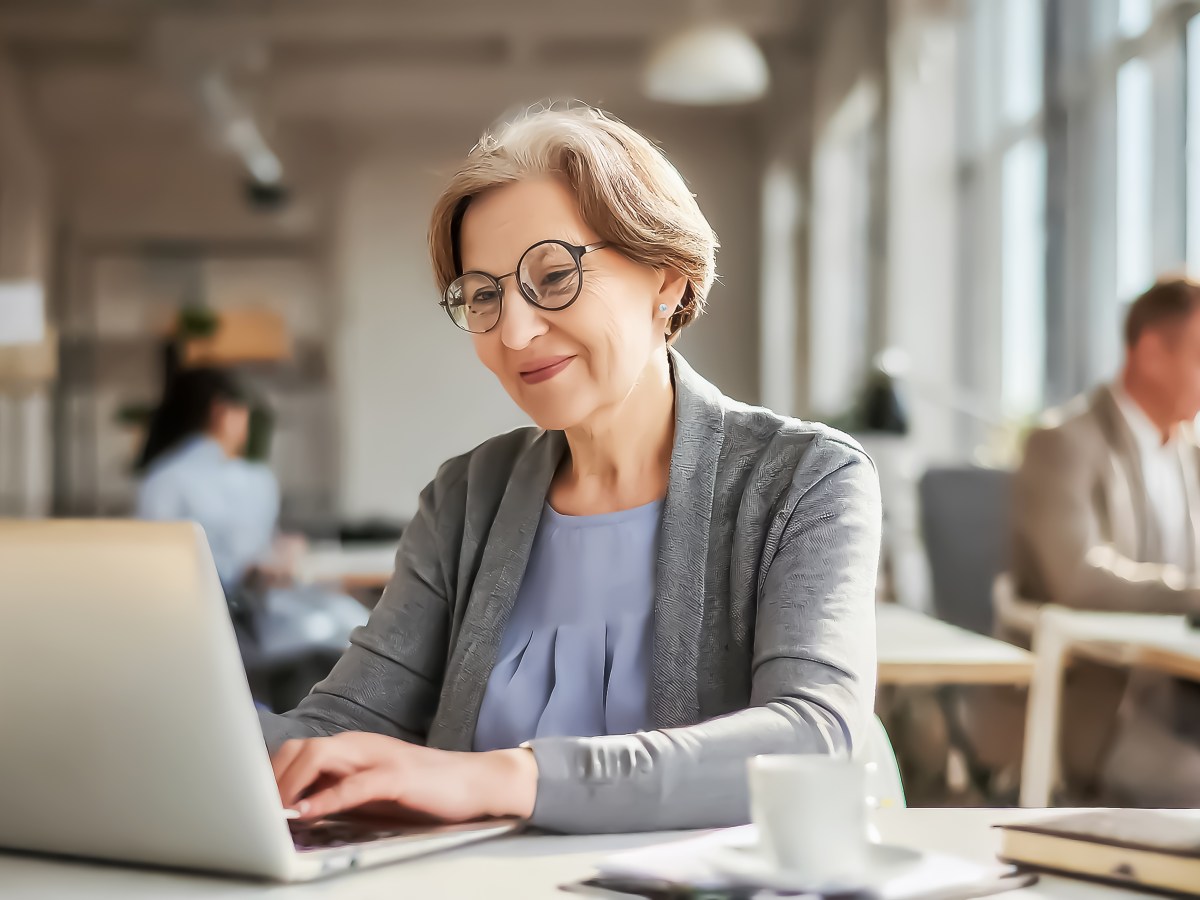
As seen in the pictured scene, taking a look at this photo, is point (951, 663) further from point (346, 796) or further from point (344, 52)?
point (344, 52)

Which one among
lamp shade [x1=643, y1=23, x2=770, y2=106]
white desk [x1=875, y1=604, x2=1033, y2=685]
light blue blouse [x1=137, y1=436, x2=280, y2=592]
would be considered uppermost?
lamp shade [x1=643, y1=23, x2=770, y2=106]

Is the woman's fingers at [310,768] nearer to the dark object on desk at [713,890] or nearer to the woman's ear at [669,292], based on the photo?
the dark object on desk at [713,890]

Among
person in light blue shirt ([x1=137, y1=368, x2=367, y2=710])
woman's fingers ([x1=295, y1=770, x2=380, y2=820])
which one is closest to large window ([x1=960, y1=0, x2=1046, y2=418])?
person in light blue shirt ([x1=137, y1=368, x2=367, y2=710])

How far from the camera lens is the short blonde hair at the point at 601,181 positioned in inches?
51.2

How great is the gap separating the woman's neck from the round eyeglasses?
0.15 metres

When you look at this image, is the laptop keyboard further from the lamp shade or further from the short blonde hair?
the lamp shade

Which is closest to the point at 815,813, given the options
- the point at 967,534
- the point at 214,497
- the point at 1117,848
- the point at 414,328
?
the point at 1117,848

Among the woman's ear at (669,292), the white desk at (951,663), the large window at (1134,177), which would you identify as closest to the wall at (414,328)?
the large window at (1134,177)

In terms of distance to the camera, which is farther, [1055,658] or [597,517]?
[1055,658]

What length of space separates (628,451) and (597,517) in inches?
3.3

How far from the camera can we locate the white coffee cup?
73cm

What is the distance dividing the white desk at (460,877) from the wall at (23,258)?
9.81m

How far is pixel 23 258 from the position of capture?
33.1ft

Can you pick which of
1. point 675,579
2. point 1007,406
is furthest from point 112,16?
point 675,579
